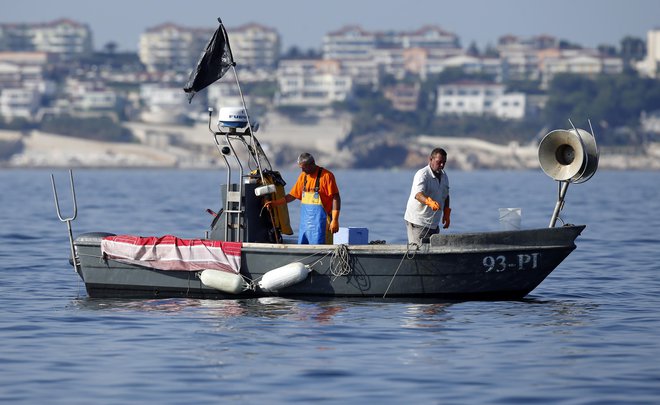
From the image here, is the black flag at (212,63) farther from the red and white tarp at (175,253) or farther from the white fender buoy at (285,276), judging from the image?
the white fender buoy at (285,276)

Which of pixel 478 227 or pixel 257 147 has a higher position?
pixel 257 147

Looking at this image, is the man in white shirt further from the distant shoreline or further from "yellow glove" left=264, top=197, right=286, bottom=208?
the distant shoreline

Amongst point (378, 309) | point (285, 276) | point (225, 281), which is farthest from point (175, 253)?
point (378, 309)

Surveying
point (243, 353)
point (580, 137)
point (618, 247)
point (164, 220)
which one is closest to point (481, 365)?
point (243, 353)

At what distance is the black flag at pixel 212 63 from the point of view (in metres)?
19.9

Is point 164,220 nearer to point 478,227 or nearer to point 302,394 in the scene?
point 478,227

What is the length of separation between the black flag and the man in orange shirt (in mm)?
1974

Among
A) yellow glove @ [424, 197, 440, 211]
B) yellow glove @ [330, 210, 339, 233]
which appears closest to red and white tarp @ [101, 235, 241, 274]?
yellow glove @ [330, 210, 339, 233]

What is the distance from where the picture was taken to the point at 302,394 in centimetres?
1330

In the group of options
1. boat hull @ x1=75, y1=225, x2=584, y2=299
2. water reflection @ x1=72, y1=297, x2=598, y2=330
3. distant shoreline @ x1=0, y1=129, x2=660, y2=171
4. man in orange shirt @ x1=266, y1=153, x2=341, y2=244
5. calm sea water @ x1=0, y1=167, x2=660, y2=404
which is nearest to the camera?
calm sea water @ x1=0, y1=167, x2=660, y2=404

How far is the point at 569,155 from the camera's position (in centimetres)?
1875

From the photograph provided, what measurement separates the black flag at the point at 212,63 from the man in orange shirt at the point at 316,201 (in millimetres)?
1974

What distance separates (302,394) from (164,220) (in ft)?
96.4

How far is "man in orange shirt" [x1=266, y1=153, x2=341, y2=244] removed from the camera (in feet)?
61.9
